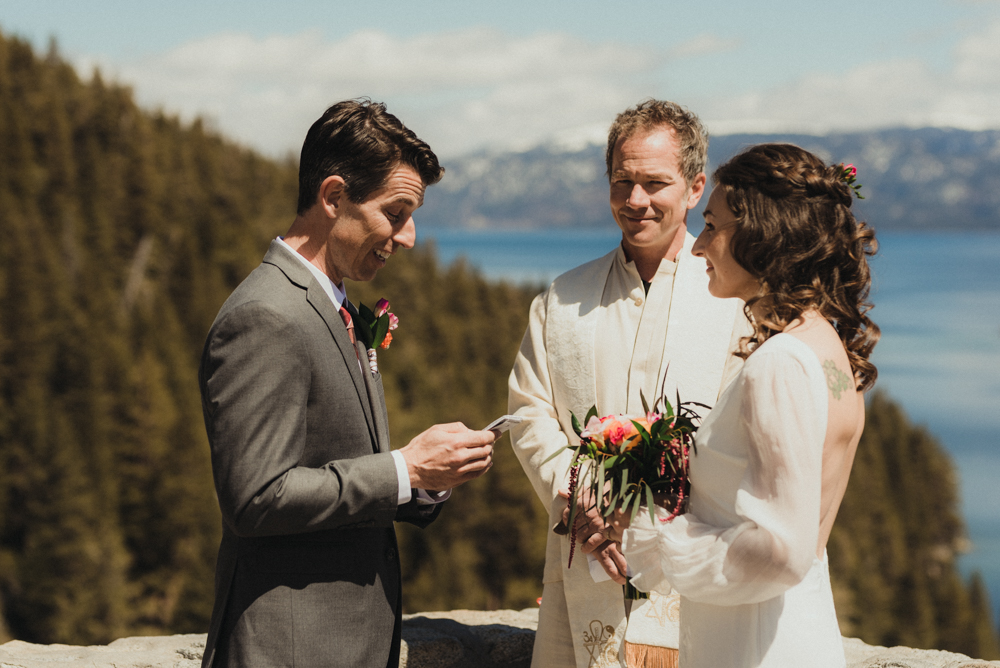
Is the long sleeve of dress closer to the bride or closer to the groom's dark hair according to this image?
the bride

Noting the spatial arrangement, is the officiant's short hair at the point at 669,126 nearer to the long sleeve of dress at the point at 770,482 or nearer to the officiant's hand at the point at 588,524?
the officiant's hand at the point at 588,524

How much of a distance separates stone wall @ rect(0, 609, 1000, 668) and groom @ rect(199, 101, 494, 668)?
1818 mm

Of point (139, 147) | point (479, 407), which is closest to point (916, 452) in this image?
point (479, 407)

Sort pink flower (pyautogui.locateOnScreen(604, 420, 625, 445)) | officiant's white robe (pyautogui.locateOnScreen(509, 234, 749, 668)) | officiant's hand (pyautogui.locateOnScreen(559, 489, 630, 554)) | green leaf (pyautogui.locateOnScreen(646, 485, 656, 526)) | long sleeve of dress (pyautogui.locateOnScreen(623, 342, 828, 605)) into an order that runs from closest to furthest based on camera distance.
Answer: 1. long sleeve of dress (pyautogui.locateOnScreen(623, 342, 828, 605))
2. green leaf (pyautogui.locateOnScreen(646, 485, 656, 526))
3. pink flower (pyautogui.locateOnScreen(604, 420, 625, 445))
4. officiant's hand (pyautogui.locateOnScreen(559, 489, 630, 554))
5. officiant's white robe (pyautogui.locateOnScreen(509, 234, 749, 668))

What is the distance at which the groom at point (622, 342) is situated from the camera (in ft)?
12.8

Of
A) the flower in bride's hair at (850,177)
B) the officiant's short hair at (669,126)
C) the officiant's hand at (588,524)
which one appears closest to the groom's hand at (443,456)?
the officiant's hand at (588,524)

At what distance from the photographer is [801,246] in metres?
2.66

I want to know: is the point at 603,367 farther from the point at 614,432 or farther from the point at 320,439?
the point at 320,439

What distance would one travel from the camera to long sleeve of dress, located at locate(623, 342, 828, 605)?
2.44 meters

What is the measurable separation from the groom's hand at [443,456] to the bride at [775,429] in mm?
567

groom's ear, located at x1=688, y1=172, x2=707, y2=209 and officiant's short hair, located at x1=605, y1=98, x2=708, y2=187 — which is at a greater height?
officiant's short hair, located at x1=605, y1=98, x2=708, y2=187

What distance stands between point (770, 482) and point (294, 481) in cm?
136

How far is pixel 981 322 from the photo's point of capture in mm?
193375

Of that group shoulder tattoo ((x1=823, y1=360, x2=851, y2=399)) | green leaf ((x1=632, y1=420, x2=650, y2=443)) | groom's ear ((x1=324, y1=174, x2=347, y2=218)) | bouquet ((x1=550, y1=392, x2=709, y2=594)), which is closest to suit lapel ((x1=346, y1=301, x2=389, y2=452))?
groom's ear ((x1=324, y1=174, x2=347, y2=218))
